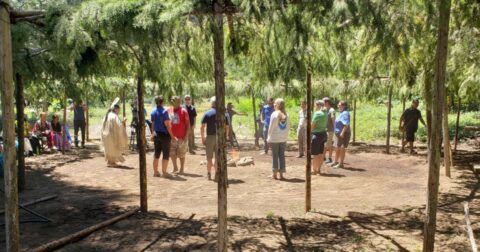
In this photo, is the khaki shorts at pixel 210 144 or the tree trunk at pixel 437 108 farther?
the khaki shorts at pixel 210 144

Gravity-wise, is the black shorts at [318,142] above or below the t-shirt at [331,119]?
below

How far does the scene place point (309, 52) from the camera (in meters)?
6.66

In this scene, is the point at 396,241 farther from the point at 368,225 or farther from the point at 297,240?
the point at 297,240

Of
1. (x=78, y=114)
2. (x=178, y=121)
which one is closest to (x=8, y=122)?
(x=178, y=121)

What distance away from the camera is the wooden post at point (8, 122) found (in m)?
4.75

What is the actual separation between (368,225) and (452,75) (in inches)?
169

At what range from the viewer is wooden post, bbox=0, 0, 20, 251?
4754mm

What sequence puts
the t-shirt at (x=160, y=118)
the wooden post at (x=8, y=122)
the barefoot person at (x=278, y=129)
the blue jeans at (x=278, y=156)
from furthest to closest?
the t-shirt at (x=160, y=118) < the blue jeans at (x=278, y=156) < the barefoot person at (x=278, y=129) < the wooden post at (x=8, y=122)

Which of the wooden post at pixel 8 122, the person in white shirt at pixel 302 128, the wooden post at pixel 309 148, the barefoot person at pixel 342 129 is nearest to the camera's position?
the wooden post at pixel 8 122

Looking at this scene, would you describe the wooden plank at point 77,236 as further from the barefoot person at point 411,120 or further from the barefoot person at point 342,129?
the barefoot person at point 411,120

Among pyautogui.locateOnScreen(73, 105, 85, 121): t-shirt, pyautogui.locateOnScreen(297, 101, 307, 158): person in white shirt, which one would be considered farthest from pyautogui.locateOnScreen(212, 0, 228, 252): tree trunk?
pyautogui.locateOnScreen(73, 105, 85, 121): t-shirt

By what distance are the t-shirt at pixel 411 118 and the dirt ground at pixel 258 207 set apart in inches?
62.8

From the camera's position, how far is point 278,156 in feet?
36.0

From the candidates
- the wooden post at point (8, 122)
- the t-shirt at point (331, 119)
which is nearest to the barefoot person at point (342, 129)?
the t-shirt at point (331, 119)
